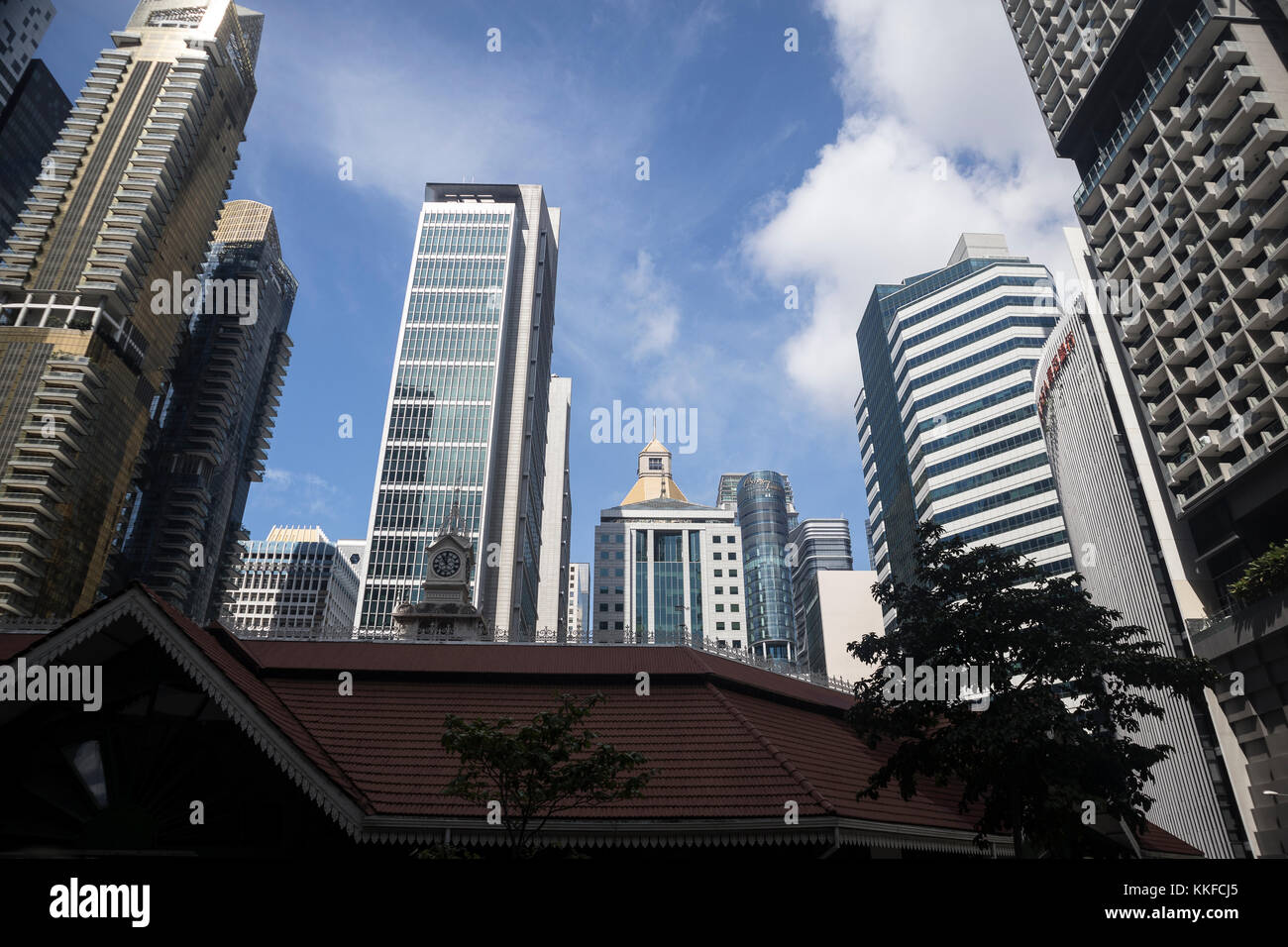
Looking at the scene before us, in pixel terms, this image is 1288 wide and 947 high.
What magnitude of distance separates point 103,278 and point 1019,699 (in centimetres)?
14728

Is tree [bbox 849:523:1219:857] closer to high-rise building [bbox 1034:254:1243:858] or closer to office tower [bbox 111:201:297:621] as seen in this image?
high-rise building [bbox 1034:254:1243:858]

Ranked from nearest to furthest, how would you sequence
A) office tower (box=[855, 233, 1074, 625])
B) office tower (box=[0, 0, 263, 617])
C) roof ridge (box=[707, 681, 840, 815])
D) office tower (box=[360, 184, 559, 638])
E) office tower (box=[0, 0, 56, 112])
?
roof ridge (box=[707, 681, 840, 815])
office tower (box=[855, 233, 1074, 625])
office tower (box=[0, 0, 263, 617])
office tower (box=[360, 184, 559, 638])
office tower (box=[0, 0, 56, 112])

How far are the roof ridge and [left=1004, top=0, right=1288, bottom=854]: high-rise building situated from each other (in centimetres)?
3167

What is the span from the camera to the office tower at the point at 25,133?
14425cm

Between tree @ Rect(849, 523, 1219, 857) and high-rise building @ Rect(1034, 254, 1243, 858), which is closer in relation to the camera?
tree @ Rect(849, 523, 1219, 857)

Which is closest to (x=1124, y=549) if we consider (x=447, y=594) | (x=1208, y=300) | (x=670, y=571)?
(x=1208, y=300)

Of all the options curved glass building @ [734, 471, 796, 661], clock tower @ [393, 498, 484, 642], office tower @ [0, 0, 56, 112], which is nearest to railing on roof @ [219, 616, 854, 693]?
clock tower @ [393, 498, 484, 642]

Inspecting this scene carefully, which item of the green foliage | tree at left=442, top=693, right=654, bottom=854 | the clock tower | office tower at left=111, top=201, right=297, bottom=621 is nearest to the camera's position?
tree at left=442, top=693, right=654, bottom=854

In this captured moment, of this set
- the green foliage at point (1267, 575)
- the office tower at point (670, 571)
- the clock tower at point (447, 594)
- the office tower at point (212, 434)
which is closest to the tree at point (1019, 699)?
the green foliage at point (1267, 575)

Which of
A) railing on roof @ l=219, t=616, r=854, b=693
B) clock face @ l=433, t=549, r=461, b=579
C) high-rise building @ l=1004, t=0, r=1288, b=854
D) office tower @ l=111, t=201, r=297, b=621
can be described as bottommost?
railing on roof @ l=219, t=616, r=854, b=693

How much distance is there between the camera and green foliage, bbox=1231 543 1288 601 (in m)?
39.6

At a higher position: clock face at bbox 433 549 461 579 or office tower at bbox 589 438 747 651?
office tower at bbox 589 438 747 651

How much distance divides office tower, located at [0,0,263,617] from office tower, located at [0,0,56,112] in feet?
52.4
